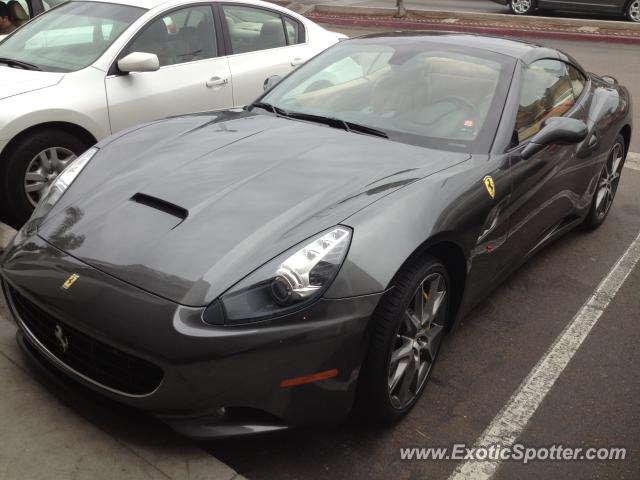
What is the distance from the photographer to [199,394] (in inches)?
93.3

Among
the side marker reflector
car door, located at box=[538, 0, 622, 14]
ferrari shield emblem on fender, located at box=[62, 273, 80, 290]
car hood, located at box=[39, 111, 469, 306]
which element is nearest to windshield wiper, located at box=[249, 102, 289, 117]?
car hood, located at box=[39, 111, 469, 306]

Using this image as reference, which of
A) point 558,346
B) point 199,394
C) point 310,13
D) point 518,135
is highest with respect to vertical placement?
point 518,135

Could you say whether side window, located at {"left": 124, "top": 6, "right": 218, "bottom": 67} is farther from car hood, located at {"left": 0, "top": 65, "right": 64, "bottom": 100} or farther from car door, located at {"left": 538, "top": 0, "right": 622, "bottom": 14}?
car door, located at {"left": 538, "top": 0, "right": 622, "bottom": 14}

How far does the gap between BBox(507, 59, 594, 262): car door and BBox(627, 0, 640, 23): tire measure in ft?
45.1

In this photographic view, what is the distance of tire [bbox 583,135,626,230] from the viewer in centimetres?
498

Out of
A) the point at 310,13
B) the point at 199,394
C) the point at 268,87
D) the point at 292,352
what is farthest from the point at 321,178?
the point at 310,13

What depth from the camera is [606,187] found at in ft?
16.8

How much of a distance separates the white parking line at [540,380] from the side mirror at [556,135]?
1021mm

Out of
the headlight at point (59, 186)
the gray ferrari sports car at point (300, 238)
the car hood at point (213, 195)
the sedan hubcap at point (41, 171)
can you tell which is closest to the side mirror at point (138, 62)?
the sedan hubcap at point (41, 171)

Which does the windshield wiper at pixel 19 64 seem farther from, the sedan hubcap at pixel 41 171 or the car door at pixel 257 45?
the car door at pixel 257 45

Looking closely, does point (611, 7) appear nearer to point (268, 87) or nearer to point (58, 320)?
point (268, 87)

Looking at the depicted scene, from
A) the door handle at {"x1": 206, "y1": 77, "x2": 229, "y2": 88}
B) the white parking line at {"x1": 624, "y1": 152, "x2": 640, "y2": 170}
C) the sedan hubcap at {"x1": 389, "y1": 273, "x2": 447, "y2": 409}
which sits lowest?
the white parking line at {"x1": 624, "y1": 152, "x2": 640, "y2": 170}

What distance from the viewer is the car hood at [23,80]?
179 inches

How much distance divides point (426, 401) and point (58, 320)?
1618 millimetres
